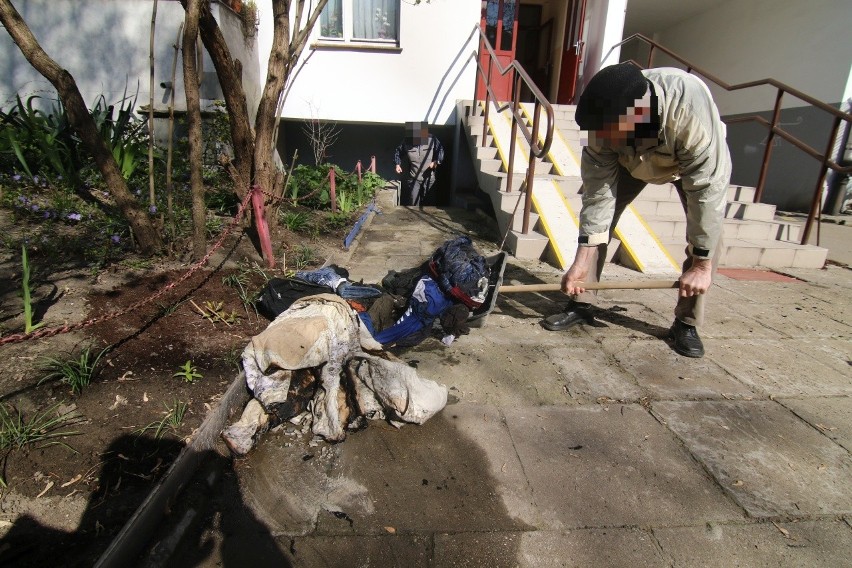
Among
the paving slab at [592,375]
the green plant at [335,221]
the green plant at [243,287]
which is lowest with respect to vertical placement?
the paving slab at [592,375]

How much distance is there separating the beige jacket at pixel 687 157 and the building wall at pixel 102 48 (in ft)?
20.6

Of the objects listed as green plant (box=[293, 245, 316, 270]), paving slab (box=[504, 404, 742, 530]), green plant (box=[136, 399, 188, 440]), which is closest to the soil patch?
green plant (box=[136, 399, 188, 440])

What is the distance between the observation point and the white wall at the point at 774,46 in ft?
25.9

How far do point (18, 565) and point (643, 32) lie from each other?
16180mm

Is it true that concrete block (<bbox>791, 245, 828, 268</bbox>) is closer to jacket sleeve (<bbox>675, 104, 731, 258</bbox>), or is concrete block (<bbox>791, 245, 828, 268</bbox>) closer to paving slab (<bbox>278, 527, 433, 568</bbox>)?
jacket sleeve (<bbox>675, 104, 731, 258</bbox>)

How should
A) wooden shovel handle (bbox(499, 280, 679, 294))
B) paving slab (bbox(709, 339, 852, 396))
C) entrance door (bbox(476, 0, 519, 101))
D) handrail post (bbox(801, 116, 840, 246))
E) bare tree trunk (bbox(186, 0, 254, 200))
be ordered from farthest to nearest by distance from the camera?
entrance door (bbox(476, 0, 519, 101))
handrail post (bbox(801, 116, 840, 246))
bare tree trunk (bbox(186, 0, 254, 200))
wooden shovel handle (bbox(499, 280, 679, 294))
paving slab (bbox(709, 339, 852, 396))

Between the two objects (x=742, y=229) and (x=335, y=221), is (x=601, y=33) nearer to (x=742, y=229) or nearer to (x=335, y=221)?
(x=742, y=229)

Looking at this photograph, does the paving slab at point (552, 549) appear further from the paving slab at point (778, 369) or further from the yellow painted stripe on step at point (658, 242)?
the yellow painted stripe on step at point (658, 242)

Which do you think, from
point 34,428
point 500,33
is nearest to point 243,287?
point 34,428

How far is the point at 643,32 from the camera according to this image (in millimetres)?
13133

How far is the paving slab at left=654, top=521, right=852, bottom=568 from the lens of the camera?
1653mm

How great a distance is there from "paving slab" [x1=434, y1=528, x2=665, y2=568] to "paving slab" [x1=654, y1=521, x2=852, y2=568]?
0.10m

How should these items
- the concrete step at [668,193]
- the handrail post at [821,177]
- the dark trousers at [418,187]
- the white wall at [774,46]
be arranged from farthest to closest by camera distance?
the dark trousers at [418,187] < the white wall at [774,46] < the concrete step at [668,193] < the handrail post at [821,177]

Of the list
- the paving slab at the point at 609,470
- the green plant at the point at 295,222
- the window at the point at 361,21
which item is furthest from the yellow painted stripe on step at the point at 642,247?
the window at the point at 361,21
